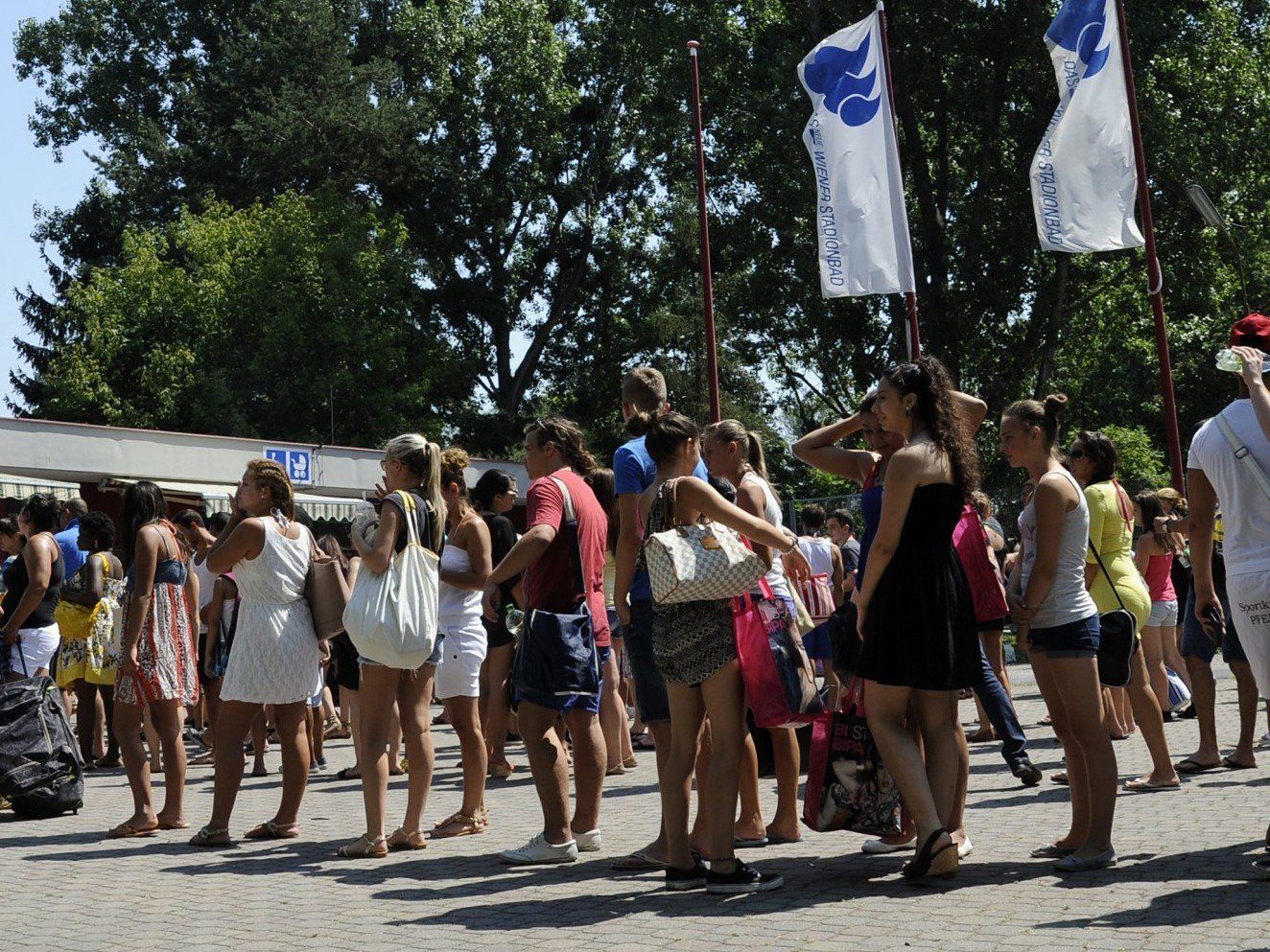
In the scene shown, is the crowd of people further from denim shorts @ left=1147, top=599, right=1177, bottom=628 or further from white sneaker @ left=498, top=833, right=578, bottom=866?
denim shorts @ left=1147, top=599, right=1177, bottom=628

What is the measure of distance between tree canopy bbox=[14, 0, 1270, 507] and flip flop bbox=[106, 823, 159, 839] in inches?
1066

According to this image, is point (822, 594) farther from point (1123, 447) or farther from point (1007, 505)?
point (1123, 447)

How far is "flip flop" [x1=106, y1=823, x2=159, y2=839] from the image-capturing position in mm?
8438

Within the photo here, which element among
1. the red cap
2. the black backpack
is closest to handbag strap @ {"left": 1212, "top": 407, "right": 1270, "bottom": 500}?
the red cap

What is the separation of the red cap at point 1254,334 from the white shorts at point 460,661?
404cm

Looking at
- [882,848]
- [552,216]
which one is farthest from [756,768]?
[552,216]

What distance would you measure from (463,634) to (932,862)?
3.52m

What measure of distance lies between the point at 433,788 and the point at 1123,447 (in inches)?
1351

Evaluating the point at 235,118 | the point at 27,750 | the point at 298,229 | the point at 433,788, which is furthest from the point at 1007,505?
the point at 235,118

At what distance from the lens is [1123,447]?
41.6m

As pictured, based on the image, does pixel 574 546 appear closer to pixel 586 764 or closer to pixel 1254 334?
pixel 586 764

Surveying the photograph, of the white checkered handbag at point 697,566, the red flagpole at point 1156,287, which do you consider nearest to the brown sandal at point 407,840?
the white checkered handbag at point 697,566

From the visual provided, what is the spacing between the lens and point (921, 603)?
5.75 m

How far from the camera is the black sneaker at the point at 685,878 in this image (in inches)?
241
